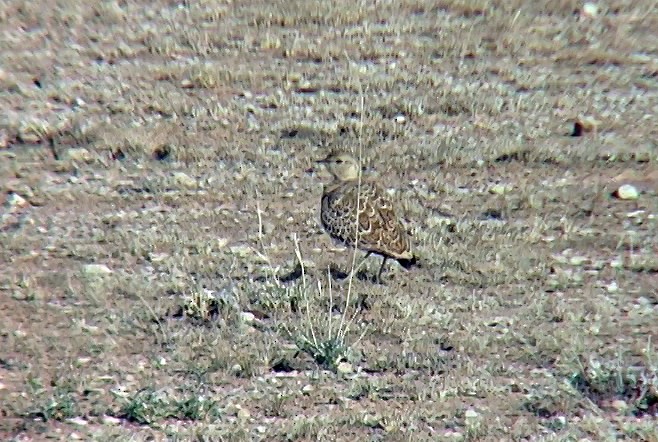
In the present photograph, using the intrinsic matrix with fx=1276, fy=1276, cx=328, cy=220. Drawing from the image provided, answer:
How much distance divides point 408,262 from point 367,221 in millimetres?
361

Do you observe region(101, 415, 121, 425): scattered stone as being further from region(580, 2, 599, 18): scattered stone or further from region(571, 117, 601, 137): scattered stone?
region(580, 2, 599, 18): scattered stone

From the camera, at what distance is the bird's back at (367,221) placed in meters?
7.71

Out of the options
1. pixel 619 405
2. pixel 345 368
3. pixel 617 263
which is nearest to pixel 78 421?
pixel 345 368

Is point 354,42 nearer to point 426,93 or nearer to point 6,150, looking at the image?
point 426,93

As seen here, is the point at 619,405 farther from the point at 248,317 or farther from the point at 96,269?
the point at 96,269

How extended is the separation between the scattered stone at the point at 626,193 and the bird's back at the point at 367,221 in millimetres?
2280

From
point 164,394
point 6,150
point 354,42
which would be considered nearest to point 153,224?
point 6,150

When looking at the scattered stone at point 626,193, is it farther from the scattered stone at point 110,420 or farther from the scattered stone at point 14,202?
the scattered stone at point 110,420

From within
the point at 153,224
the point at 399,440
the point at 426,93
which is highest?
the point at 426,93

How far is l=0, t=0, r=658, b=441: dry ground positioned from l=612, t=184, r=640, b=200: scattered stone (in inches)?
4.0

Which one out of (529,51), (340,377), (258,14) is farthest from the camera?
(258,14)

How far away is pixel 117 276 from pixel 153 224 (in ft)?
3.55

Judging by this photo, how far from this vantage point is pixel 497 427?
20.2ft

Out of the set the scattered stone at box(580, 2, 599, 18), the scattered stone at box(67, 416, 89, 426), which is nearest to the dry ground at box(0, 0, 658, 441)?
the scattered stone at box(67, 416, 89, 426)
